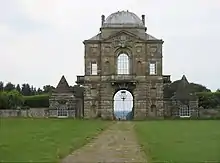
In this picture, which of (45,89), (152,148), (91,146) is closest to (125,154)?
(152,148)

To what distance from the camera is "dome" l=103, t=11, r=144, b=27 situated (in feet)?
238

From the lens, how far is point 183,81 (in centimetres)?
7262

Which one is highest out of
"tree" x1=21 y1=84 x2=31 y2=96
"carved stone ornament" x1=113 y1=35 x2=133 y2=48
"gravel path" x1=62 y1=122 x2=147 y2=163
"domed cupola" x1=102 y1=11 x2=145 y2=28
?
"domed cupola" x1=102 y1=11 x2=145 y2=28

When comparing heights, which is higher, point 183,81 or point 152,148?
point 183,81

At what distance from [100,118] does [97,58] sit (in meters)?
8.44

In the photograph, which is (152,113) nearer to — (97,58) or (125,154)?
(97,58)

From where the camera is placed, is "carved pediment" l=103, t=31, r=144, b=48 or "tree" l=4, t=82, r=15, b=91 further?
"tree" l=4, t=82, r=15, b=91

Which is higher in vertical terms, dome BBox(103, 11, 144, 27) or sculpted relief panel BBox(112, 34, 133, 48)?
dome BBox(103, 11, 144, 27)

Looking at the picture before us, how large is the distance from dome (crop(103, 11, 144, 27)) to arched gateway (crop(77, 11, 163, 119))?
66cm

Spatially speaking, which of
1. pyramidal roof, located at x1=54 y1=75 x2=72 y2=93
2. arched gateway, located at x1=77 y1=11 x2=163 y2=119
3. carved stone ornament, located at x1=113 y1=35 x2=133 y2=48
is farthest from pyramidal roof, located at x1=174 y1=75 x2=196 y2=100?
pyramidal roof, located at x1=54 y1=75 x2=72 y2=93

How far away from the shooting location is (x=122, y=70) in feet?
236

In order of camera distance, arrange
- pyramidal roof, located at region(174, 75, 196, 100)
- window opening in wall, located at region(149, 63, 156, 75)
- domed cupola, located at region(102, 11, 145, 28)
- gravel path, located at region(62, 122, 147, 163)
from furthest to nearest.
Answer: domed cupola, located at region(102, 11, 145, 28)
window opening in wall, located at region(149, 63, 156, 75)
pyramidal roof, located at region(174, 75, 196, 100)
gravel path, located at region(62, 122, 147, 163)

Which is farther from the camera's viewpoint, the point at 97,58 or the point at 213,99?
the point at 213,99

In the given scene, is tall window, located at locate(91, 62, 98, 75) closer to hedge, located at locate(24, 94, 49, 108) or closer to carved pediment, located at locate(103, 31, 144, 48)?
carved pediment, located at locate(103, 31, 144, 48)
